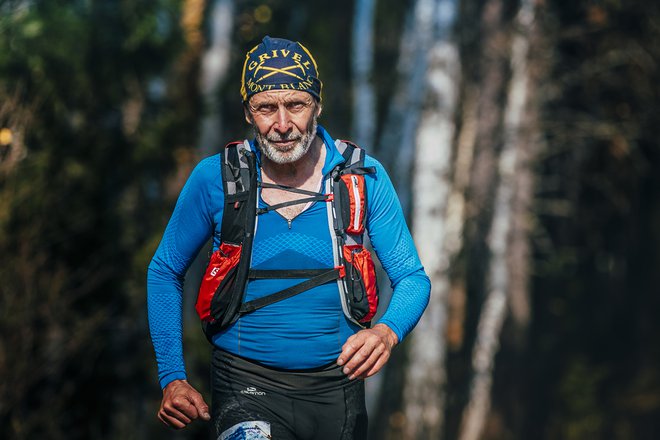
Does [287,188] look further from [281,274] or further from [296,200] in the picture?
[281,274]

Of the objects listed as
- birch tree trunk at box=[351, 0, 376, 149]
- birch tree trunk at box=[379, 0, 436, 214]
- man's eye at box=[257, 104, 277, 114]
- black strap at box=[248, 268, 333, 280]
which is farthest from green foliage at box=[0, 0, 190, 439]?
black strap at box=[248, 268, 333, 280]

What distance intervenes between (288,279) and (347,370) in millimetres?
523

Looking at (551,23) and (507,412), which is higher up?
(551,23)

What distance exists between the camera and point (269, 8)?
24734 millimetres

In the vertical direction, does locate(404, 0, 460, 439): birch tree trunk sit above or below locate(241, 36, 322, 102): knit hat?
below

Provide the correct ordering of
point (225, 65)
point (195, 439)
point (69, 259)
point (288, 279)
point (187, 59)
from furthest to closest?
point (187, 59), point (225, 65), point (195, 439), point (69, 259), point (288, 279)

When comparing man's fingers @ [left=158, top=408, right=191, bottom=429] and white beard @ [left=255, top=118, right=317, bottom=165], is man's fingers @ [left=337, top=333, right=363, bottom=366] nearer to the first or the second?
man's fingers @ [left=158, top=408, right=191, bottom=429]

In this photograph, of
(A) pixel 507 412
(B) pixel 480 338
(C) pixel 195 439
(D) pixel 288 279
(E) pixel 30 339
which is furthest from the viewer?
(A) pixel 507 412

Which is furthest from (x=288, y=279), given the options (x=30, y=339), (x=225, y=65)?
(x=225, y=65)

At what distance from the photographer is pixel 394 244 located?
4.88 m

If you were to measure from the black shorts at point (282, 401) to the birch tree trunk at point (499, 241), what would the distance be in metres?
13.8

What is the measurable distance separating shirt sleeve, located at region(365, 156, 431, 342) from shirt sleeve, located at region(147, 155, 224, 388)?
0.61 meters

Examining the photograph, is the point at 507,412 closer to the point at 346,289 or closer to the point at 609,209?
the point at 609,209

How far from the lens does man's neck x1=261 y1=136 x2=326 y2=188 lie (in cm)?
492
